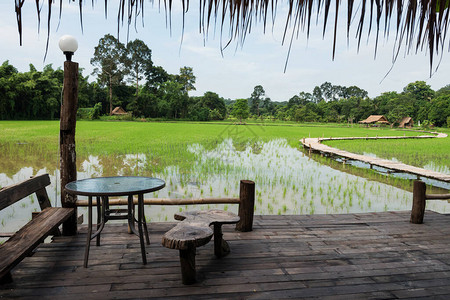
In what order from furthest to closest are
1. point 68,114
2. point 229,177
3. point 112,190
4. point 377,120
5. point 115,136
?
point 377,120 → point 115,136 → point 229,177 → point 68,114 → point 112,190

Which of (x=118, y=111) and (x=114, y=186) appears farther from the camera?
(x=118, y=111)

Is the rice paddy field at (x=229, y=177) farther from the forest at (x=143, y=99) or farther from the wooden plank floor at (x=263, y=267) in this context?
the forest at (x=143, y=99)

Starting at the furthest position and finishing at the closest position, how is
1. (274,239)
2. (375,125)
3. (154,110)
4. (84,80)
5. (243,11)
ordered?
(375,125) → (154,110) → (84,80) → (274,239) → (243,11)

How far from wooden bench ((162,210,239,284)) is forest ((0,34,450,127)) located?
28.8 meters

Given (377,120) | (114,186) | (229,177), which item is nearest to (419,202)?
(114,186)

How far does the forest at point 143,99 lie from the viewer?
27094 mm

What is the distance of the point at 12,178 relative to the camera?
6.40 metres

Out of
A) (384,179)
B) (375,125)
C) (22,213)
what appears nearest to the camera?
(22,213)

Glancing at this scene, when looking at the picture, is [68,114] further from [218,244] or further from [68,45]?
[218,244]

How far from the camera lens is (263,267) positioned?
2.19 meters

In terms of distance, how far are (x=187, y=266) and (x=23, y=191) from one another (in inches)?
61.0

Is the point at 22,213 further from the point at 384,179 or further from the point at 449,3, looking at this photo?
the point at 384,179

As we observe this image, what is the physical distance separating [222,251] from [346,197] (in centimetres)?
417

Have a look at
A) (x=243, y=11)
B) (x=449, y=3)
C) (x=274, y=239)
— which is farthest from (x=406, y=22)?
(x=274, y=239)
